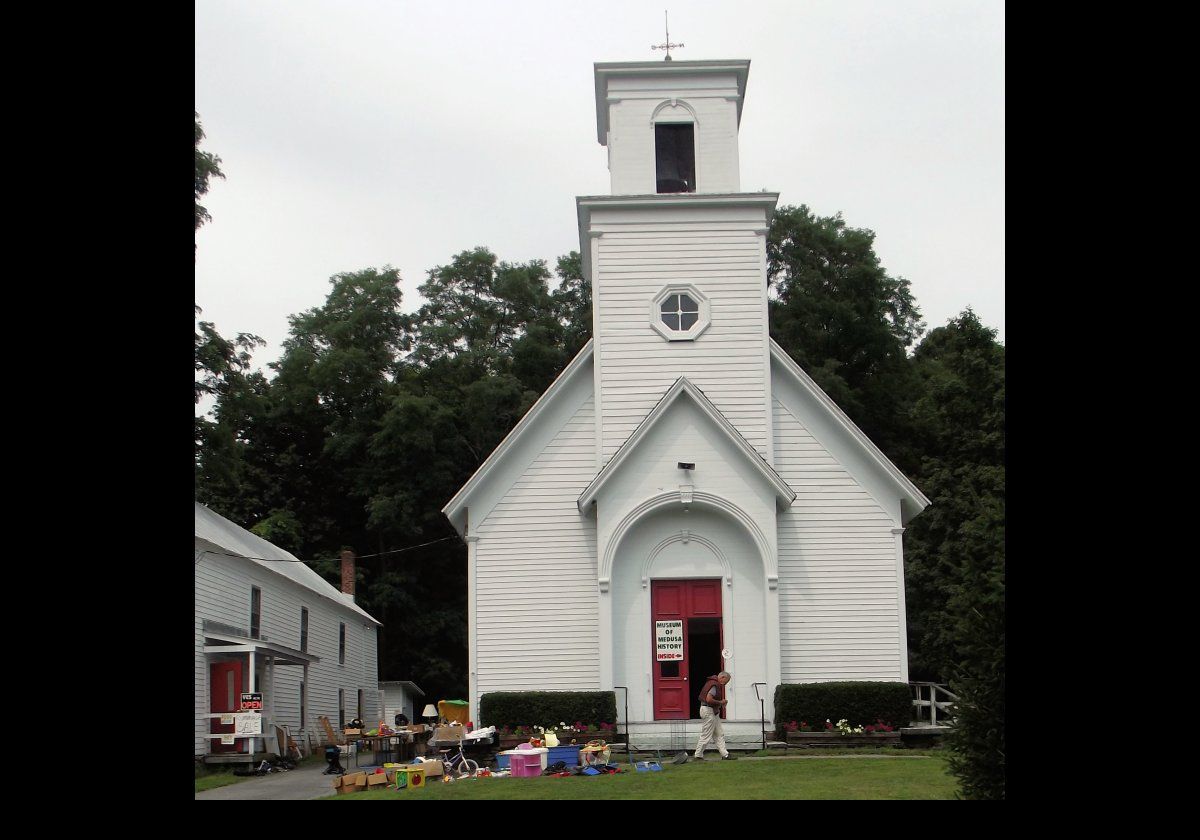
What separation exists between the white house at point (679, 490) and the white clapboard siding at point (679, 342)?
0.04m

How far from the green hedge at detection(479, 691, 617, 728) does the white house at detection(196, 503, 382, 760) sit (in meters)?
6.19

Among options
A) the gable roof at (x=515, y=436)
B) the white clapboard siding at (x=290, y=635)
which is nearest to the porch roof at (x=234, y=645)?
the white clapboard siding at (x=290, y=635)

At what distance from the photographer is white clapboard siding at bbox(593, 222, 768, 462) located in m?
24.0

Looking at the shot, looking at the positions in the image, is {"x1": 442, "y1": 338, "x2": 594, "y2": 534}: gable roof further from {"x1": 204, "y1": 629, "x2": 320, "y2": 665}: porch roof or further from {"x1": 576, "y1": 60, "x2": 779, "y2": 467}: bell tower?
{"x1": 204, "y1": 629, "x2": 320, "y2": 665}: porch roof

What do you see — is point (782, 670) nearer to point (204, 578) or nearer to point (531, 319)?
point (204, 578)

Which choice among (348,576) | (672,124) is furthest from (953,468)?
(348,576)

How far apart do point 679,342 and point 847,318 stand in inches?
1032

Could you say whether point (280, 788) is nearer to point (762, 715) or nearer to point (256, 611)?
point (762, 715)

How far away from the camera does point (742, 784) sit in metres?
15.6

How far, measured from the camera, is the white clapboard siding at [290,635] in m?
27.5

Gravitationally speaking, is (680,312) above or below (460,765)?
above

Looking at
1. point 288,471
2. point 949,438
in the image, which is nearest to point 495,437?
point 288,471
